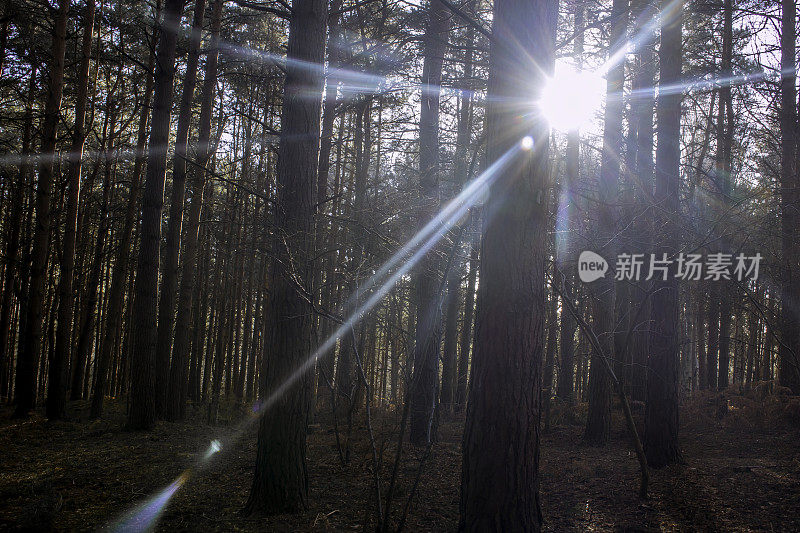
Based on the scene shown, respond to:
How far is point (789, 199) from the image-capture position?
32.9ft

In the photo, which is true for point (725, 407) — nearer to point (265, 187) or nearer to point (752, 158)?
point (752, 158)

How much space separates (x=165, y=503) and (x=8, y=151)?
11538mm

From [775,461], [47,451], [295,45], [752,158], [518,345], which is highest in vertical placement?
[752,158]

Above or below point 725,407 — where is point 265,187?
above

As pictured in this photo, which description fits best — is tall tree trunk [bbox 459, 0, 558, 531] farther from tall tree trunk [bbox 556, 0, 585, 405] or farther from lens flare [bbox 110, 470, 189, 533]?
tall tree trunk [bbox 556, 0, 585, 405]

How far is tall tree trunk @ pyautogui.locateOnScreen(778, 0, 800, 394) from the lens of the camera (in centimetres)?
975

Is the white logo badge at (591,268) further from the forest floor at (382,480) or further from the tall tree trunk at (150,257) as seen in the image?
the tall tree trunk at (150,257)

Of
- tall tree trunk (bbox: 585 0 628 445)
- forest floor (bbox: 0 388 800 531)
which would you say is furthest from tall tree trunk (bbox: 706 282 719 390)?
tall tree trunk (bbox: 585 0 628 445)

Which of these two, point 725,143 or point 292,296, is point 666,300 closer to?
point 292,296

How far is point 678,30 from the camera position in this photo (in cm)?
743

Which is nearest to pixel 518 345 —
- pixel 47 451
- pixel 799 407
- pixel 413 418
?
pixel 413 418

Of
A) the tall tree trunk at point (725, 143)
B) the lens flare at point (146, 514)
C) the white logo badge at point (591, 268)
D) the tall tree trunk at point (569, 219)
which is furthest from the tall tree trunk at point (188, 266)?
the tall tree trunk at point (725, 143)

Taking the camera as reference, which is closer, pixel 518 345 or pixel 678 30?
pixel 518 345

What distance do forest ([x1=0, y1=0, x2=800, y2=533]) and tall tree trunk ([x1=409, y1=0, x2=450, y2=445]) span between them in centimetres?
6
